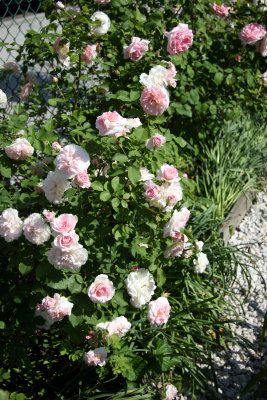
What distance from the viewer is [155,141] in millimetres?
1732

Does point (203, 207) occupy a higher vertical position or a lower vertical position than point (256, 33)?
lower

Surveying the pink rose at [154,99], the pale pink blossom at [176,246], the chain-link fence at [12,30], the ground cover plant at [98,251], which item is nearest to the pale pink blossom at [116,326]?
the ground cover plant at [98,251]

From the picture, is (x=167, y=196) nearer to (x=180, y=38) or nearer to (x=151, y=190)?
(x=151, y=190)

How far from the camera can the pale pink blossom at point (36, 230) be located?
63.7 inches

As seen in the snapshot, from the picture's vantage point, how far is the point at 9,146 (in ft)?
5.79

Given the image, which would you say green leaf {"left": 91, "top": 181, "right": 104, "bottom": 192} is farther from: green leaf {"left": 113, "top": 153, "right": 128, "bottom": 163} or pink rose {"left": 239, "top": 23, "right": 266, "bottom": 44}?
pink rose {"left": 239, "top": 23, "right": 266, "bottom": 44}

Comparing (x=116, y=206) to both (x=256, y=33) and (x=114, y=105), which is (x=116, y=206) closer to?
(x=114, y=105)

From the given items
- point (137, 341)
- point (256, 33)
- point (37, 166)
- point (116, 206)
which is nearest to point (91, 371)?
point (137, 341)

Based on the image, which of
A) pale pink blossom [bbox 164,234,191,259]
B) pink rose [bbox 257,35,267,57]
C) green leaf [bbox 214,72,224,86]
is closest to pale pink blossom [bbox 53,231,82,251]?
pale pink blossom [bbox 164,234,191,259]

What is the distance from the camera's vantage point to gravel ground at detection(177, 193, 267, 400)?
92.4 inches

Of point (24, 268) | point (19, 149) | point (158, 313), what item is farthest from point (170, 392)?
point (19, 149)

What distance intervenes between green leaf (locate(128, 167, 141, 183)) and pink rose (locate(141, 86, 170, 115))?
247 mm

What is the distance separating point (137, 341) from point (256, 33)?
2.25 metres

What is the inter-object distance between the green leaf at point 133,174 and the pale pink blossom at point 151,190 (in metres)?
0.05
